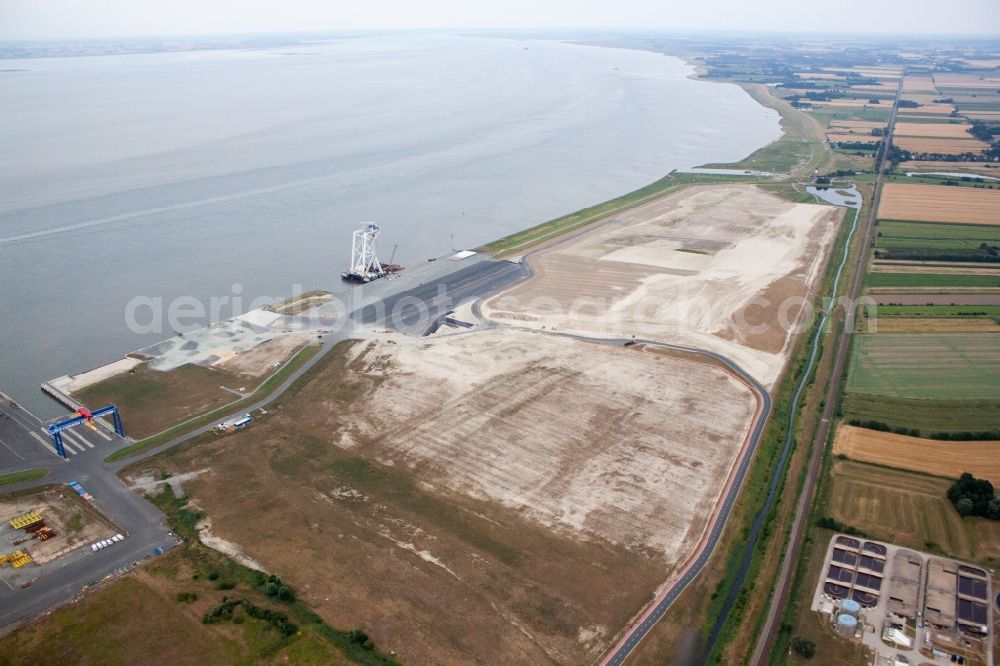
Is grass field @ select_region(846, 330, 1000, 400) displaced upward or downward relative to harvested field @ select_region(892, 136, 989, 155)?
downward

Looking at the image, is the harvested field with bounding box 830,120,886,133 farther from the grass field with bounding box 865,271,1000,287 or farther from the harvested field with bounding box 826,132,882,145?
the grass field with bounding box 865,271,1000,287

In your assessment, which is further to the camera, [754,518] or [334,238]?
[334,238]

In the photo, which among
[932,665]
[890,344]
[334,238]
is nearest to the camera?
[932,665]

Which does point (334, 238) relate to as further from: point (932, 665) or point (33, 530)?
point (932, 665)

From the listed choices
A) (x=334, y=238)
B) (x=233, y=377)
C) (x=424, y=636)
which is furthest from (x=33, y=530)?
(x=334, y=238)

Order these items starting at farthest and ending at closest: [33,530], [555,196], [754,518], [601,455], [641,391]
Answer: [555,196] → [641,391] → [601,455] → [754,518] → [33,530]

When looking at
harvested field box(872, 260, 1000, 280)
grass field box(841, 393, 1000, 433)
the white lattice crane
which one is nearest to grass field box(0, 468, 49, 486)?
the white lattice crane

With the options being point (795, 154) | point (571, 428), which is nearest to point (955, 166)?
point (795, 154)
